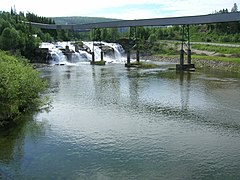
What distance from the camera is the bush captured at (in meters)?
19.8

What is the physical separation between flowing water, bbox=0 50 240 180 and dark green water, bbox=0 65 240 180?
0.04 m

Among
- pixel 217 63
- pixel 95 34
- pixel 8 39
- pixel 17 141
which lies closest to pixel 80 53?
pixel 8 39

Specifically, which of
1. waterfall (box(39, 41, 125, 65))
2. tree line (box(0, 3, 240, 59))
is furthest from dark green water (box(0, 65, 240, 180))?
waterfall (box(39, 41, 125, 65))

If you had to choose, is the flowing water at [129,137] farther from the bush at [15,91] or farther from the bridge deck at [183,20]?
the bridge deck at [183,20]

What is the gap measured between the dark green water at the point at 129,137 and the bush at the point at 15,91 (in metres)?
1.24

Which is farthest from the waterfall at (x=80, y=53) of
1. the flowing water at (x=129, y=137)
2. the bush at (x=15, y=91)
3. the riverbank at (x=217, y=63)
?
the bush at (x=15, y=91)

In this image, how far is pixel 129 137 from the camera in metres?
18.4

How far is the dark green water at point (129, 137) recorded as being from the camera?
14.3m

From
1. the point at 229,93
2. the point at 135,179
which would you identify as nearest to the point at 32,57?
the point at 229,93

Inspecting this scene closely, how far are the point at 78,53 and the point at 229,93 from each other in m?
41.7

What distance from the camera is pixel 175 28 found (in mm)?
Result: 104500

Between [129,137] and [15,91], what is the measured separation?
751 cm

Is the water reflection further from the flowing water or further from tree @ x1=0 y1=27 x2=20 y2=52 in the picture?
tree @ x1=0 y1=27 x2=20 y2=52

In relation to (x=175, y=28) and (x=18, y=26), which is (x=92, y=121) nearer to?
(x=18, y=26)
